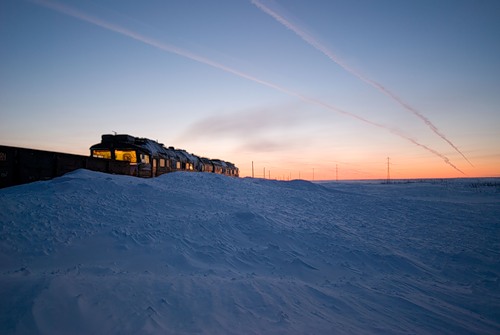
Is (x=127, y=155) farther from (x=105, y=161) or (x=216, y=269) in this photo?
(x=216, y=269)

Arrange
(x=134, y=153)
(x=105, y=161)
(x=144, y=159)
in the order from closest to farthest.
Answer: (x=105, y=161) < (x=134, y=153) < (x=144, y=159)

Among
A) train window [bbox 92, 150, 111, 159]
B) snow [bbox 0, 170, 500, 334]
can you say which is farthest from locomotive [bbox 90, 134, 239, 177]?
snow [bbox 0, 170, 500, 334]

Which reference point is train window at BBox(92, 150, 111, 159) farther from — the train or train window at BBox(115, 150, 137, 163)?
train window at BBox(115, 150, 137, 163)

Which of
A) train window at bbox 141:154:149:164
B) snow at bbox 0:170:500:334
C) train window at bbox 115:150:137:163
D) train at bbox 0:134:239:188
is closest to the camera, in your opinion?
snow at bbox 0:170:500:334

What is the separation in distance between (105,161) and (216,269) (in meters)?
12.6

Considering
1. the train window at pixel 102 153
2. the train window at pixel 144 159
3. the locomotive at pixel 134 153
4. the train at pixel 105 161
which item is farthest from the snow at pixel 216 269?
the train window at pixel 102 153

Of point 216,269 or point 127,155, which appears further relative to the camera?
point 127,155

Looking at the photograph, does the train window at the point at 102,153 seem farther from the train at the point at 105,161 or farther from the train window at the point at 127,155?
the train window at the point at 127,155

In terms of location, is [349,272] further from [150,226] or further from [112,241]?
[112,241]

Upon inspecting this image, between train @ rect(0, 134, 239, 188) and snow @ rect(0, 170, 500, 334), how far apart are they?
8.43 feet

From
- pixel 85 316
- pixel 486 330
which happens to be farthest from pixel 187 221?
pixel 486 330

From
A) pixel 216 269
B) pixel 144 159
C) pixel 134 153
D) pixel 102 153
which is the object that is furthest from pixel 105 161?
pixel 216 269

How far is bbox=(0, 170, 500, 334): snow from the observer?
13.9 ft

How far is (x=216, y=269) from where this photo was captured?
20.0 feet
